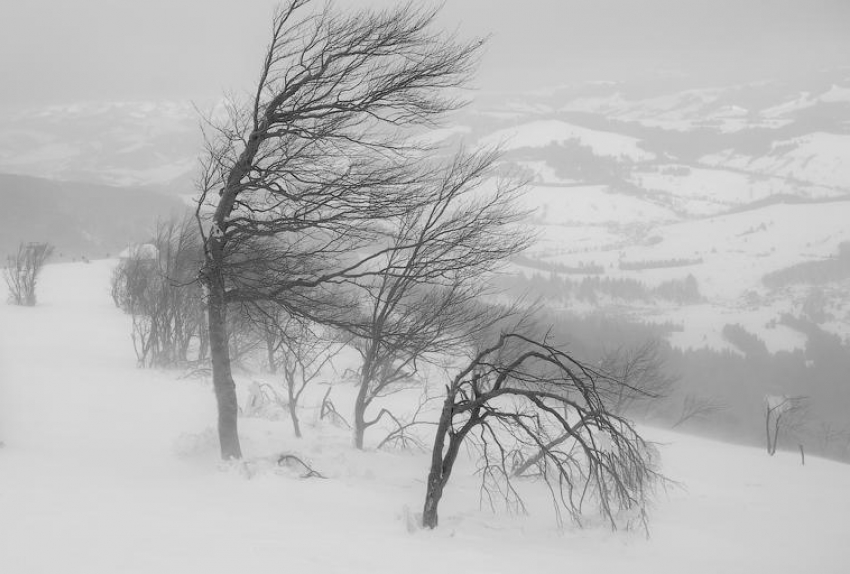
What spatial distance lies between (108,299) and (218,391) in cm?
4492

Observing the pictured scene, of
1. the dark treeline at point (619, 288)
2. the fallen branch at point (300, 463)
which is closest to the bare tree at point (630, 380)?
the fallen branch at point (300, 463)

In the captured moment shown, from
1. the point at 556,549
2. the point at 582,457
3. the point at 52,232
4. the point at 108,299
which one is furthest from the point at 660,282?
the point at 52,232

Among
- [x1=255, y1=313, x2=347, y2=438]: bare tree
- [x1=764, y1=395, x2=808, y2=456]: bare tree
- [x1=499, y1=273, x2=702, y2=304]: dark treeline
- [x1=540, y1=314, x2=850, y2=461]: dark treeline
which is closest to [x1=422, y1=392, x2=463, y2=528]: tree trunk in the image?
[x1=255, y1=313, x2=347, y2=438]: bare tree

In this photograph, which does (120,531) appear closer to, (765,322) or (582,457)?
(582,457)

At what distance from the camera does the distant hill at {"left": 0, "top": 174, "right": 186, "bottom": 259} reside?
157875mm

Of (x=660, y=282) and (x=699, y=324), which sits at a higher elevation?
(x=660, y=282)

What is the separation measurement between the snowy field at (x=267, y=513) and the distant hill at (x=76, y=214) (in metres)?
149

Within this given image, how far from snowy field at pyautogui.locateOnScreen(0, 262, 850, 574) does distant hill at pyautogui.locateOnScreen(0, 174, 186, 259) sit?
149m

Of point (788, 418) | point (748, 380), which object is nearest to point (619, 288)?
point (748, 380)

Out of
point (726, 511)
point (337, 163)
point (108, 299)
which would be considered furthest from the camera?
point (108, 299)

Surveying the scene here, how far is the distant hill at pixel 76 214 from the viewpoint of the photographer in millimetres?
157875

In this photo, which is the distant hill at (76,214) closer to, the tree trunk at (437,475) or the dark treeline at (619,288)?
the dark treeline at (619,288)

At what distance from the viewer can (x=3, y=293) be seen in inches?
1752

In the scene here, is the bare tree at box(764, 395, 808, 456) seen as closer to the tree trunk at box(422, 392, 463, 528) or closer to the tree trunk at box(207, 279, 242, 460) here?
the tree trunk at box(422, 392, 463, 528)
